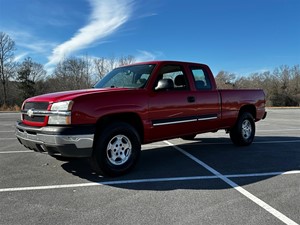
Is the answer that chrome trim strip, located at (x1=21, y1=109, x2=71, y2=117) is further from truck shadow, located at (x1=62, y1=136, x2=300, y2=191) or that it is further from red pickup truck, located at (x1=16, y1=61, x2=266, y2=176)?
truck shadow, located at (x1=62, y1=136, x2=300, y2=191)

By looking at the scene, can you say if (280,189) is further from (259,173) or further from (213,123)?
(213,123)

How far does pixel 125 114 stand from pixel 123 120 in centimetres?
15

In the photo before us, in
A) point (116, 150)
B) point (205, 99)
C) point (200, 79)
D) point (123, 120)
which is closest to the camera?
point (116, 150)

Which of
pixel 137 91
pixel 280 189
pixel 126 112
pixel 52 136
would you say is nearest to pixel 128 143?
pixel 126 112

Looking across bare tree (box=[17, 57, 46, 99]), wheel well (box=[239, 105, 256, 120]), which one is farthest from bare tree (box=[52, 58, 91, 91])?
wheel well (box=[239, 105, 256, 120])

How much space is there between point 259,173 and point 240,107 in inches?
107

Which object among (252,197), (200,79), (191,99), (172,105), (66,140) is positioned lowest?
(252,197)

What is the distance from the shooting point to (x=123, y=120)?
16.5ft

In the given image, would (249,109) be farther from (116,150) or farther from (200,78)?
(116,150)

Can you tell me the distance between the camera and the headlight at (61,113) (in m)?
4.25

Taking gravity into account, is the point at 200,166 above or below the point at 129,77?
below

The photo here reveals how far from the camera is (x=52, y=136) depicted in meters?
4.24

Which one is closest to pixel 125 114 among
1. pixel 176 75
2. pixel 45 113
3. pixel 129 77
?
pixel 129 77

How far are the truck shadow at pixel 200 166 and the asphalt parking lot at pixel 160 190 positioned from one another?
0.05 feet
